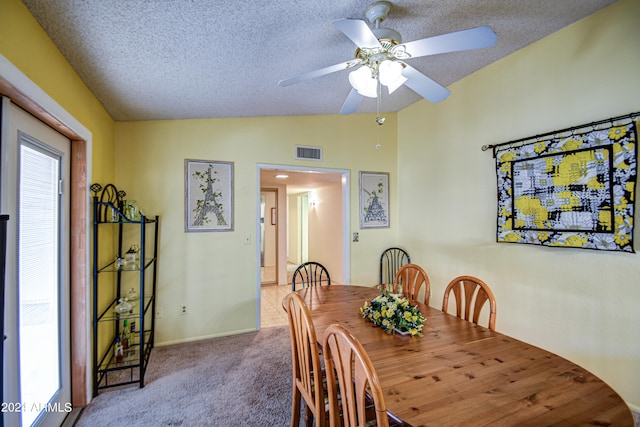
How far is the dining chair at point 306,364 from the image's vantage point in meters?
1.27

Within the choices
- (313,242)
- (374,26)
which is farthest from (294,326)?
(313,242)

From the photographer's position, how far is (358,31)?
4.55 feet

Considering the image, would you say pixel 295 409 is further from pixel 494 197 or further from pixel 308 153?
pixel 308 153

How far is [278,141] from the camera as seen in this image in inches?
136

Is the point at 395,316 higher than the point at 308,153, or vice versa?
the point at 308,153

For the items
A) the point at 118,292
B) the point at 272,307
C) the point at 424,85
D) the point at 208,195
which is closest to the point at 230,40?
the point at 424,85

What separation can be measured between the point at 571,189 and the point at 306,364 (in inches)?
92.1

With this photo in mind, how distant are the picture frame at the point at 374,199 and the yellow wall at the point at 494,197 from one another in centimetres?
48

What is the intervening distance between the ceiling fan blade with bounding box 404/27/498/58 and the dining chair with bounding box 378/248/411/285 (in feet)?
9.46

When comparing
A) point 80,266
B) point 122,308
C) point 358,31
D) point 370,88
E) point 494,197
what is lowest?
point 122,308

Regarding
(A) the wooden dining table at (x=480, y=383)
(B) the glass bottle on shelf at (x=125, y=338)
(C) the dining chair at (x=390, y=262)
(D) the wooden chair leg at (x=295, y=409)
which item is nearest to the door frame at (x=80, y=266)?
(B) the glass bottle on shelf at (x=125, y=338)

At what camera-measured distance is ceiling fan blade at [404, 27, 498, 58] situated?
4.24 feet

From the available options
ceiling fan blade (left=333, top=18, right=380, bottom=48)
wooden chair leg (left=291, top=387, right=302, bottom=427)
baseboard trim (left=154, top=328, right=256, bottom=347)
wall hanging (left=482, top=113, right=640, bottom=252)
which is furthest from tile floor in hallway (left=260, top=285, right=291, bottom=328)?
ceiling fan blade (left=333, top=18, right=380, bottom=48)

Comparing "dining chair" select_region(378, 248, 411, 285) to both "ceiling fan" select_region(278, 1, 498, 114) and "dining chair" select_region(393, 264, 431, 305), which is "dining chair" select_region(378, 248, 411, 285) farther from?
"ceiling fan" select_region(278, 1, 498, 114)
